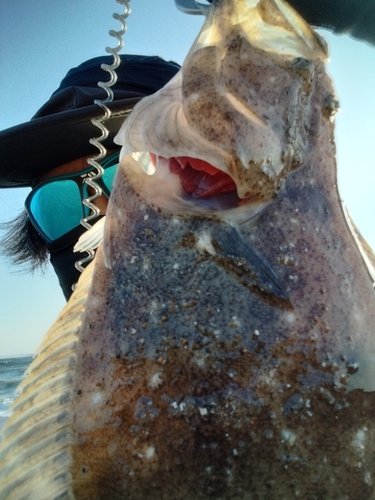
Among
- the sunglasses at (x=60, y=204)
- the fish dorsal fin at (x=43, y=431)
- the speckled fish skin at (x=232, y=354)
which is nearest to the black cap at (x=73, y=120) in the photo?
the sunglasses at (x=60, y=204)

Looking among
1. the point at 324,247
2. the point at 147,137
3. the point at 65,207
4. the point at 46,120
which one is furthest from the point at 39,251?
the point at 324,247

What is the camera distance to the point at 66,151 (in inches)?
150

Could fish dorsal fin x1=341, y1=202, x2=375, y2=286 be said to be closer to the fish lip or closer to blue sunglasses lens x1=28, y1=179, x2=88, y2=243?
the fish lip

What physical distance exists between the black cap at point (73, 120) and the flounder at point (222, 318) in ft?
6.39

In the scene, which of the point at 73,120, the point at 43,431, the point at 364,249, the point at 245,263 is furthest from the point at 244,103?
the point at 73,120

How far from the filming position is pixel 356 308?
4.39ft

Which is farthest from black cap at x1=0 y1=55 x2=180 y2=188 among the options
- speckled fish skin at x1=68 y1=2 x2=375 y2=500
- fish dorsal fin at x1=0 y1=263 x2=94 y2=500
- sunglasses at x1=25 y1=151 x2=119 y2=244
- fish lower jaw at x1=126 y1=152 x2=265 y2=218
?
fish dorsal fin at x1=0 y1=263 x2=94 y2=500

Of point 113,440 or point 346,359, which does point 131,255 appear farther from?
point 346,359

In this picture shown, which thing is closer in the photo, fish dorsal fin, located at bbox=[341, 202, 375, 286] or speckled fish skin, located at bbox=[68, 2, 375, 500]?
speckled fish skin, located at bbox=[68, 2, 375, 500]

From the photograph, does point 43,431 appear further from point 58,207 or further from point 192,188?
point 58,207

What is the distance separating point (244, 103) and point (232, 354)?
716 mm

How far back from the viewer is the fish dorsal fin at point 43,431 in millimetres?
1296

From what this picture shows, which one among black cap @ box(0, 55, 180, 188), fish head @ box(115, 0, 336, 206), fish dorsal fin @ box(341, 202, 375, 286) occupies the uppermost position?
fish head @ box(115, 0, 336, 206)

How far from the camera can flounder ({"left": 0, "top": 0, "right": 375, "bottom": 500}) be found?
1.25 m
